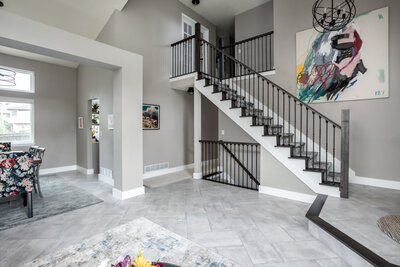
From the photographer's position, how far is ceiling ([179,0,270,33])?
20.7 ft

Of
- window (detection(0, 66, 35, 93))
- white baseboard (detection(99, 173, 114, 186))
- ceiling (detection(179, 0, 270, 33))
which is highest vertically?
ceiling (detection(179, 0, 270, 33))

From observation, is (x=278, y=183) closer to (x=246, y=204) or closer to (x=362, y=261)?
(x=246, y=204)

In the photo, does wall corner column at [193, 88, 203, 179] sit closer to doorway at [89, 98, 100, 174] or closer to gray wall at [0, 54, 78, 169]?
doorway at [89, 98, 100, 174]

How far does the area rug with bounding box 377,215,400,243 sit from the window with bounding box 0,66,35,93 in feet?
26.7

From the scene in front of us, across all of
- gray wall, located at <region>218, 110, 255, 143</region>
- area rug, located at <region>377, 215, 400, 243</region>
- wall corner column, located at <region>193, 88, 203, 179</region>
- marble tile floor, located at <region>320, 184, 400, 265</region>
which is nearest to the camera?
marble tile floor, located at <region>320, 184, 400, 265</region>

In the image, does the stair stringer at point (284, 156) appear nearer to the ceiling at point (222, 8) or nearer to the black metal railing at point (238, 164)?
the black metal railing at point (238, 164)

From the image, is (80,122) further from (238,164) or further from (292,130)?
(292,130)

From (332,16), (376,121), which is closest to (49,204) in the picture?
(332,16)

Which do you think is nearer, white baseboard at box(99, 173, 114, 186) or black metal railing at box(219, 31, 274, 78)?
white baseboard at box(99, 173, 114, 186)

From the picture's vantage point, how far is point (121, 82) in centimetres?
371

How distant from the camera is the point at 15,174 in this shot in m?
2.94

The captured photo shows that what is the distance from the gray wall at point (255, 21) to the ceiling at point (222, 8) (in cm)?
15

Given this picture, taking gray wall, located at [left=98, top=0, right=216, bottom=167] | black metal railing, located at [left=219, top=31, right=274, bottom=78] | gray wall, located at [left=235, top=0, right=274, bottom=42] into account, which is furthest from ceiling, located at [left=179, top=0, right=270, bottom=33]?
black metal railing, located at [left=219, top=31, right=274, bottom=78]

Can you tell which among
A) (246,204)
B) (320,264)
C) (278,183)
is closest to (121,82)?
(246,204)
